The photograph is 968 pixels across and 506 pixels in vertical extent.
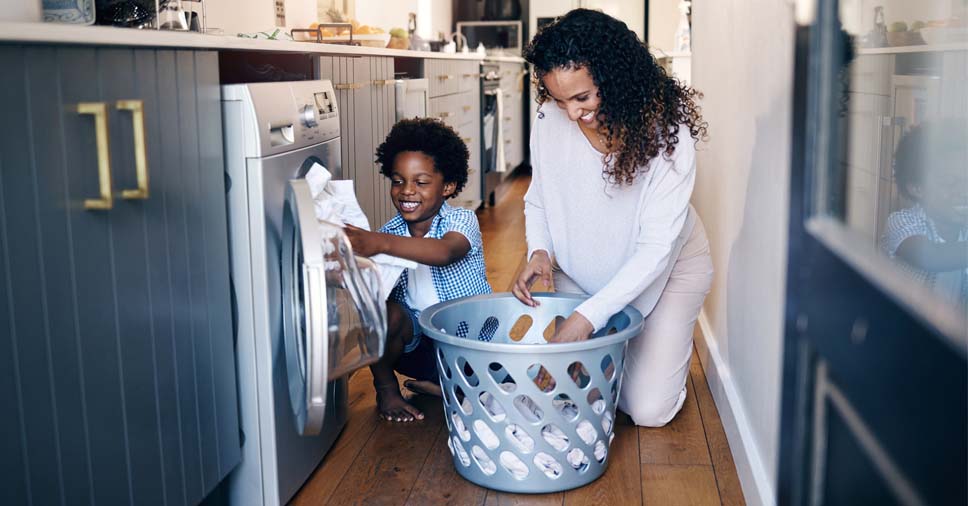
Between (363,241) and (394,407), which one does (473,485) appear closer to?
(394,407)

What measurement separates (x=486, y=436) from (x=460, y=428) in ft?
0.22

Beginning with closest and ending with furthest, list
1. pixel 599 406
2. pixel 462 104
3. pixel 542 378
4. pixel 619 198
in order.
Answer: pixel 599 406, pixel 619 198, pixel 542 378, pixel 462 104

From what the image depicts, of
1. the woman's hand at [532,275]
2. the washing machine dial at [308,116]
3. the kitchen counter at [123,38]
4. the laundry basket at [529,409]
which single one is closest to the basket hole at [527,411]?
the laundry basket at [529,409]

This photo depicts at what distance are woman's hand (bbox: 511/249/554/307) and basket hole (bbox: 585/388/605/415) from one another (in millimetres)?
292

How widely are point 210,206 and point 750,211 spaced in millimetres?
1125

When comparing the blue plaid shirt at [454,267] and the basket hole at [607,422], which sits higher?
the blue plaid shirt at [454,267]

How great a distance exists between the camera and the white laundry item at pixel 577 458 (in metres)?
1.89

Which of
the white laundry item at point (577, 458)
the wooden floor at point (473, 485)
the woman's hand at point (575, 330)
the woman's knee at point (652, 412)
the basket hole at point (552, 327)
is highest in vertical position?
the woman's hand at point (575, 330)

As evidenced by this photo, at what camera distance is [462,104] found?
186 inches

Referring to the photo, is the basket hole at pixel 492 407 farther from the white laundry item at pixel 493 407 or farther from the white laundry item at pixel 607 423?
the white laundry item at pixel 607 423

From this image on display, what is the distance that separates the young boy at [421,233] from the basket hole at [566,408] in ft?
1.57

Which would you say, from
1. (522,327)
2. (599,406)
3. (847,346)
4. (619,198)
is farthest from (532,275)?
(847,346)

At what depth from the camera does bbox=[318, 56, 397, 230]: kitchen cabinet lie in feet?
8.06

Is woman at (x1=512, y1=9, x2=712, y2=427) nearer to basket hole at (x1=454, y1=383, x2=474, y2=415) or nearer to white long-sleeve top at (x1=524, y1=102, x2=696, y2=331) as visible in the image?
white long-sleeve top at (x1=524, y1=102, x2=696, y2=331)
